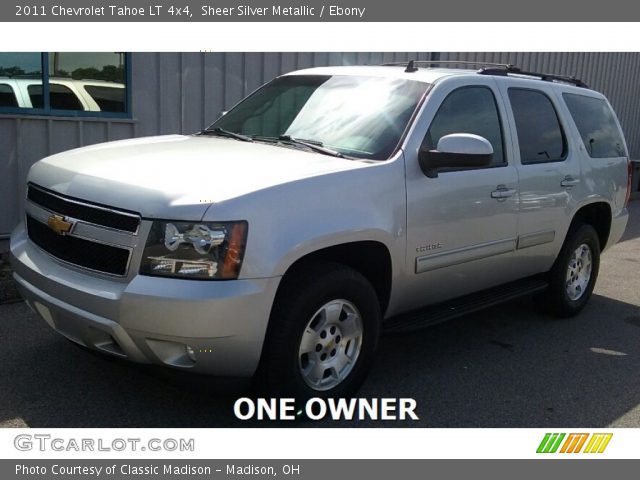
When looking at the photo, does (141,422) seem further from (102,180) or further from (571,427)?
(571,427)

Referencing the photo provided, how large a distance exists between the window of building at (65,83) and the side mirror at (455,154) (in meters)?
4.46

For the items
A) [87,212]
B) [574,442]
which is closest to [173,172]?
[87,212]

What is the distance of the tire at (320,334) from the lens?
3.28 metres

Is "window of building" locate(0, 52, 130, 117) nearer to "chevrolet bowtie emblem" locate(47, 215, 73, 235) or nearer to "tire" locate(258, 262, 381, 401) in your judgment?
"chevrolet bowtie emblem" locate(47, 215, 73, 235)

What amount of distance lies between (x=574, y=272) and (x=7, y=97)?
5674 mm

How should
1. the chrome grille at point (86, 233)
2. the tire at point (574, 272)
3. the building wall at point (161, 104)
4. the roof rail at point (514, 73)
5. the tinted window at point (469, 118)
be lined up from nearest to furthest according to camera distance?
the chrome grille at point (86, 233) → the tinted window at point (469, 118) → the roof rail at point (514, 73) → the tire at point (574, 272) → the building wall at point (161, 104)

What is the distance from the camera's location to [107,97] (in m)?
7.25

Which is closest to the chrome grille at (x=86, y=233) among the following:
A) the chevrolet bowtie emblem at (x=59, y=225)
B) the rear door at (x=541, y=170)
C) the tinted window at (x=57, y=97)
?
the chevrolet bowtie emblem at (x=59, y=225)

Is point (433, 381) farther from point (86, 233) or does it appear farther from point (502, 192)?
point (86, 233)

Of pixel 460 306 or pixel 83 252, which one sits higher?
pixel 83 252

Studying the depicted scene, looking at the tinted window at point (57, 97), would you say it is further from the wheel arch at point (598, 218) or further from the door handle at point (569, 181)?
the wheel arch at point (598, 218)

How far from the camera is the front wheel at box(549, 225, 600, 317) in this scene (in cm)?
555

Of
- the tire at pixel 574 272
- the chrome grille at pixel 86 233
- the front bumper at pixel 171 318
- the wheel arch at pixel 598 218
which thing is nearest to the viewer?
the front bumper at pixel 171 318

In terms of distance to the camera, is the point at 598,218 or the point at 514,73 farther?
the point at 598,218
